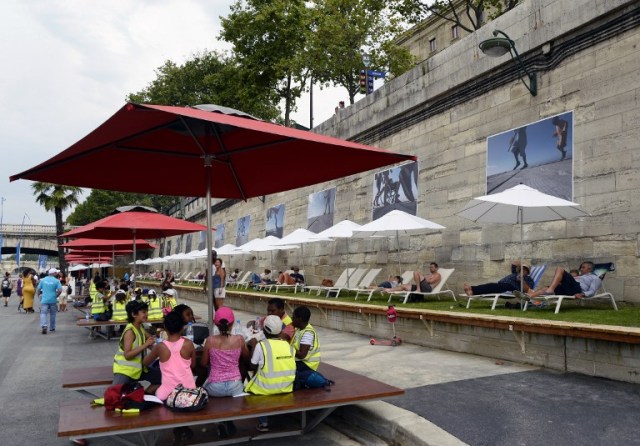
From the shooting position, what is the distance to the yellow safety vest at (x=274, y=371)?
4.60 meters

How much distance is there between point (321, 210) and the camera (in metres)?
20.3

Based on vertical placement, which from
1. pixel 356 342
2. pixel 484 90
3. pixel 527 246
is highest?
pixel 484 90

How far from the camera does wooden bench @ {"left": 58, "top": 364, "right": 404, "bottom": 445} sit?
12.2ft

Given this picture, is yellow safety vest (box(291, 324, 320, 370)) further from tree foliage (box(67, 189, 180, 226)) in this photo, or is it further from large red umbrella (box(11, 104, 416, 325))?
tree foliage (box(67, 189, 180, 226))

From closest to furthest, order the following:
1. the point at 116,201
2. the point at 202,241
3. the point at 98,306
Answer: the point at 98,306, the point at 202,241, the point at 116,201

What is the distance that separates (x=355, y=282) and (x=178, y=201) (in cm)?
4119

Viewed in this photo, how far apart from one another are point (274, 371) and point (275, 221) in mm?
20377

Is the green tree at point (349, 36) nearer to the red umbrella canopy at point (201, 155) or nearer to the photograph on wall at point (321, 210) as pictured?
the photograph on wall at point (321, 210)

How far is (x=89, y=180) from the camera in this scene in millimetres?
6211

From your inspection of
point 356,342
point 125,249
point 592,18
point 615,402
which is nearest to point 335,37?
point 125,249

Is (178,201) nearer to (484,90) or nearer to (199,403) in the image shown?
(484,90)

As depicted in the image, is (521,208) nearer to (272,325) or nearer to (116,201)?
(272,325)

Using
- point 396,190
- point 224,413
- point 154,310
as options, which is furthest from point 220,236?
point 224,413

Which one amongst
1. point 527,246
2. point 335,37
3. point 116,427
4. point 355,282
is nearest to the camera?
point 116,427
